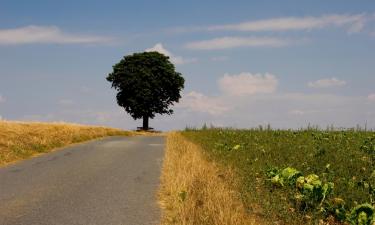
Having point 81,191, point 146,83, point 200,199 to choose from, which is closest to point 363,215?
point 200,199

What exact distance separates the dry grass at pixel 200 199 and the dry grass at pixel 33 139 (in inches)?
394

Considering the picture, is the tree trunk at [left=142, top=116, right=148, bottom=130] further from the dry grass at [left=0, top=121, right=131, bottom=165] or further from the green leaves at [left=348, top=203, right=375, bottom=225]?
the green leaves at [left=348, top=203, right=375, bottom=225]

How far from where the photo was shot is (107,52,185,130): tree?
64938 millimetres

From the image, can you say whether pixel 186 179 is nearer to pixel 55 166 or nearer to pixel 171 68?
pixel 55 166

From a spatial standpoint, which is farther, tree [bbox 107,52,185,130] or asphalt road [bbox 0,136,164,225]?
tree [bbox 107,52,185,130]

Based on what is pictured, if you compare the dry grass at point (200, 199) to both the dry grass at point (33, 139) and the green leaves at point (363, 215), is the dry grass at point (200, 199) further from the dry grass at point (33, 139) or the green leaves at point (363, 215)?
the dry grass at point (33, 139)

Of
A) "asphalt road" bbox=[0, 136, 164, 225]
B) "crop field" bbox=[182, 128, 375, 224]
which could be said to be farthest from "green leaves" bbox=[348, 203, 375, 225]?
"asphalt road" bbox=[0, 136, 164, 225]

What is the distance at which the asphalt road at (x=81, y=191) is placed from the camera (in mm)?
9406

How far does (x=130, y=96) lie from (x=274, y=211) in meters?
57.8

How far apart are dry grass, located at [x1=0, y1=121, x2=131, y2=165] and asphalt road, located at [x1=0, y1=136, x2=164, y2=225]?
321 centimetres

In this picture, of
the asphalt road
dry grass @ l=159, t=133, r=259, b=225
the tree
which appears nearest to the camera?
dry grass @ l=159, t=133, r=259, b=225

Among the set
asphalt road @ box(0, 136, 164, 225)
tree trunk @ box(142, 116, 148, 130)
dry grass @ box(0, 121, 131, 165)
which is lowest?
asphalt road @ box(0, 136, 164, 225)

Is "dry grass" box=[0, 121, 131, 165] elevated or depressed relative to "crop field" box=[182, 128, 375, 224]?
elevated

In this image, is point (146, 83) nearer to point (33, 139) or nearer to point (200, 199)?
point (33, 139)
